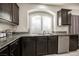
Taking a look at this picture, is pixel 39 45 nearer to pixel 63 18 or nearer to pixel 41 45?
pixel 41 45

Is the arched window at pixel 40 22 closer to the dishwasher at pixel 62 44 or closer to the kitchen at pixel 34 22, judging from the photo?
the kitchen at pixel 34 22

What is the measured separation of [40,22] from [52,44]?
3.78ft

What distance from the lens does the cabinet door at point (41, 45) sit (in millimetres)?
2855

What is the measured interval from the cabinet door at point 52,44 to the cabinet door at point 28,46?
1.79 feet

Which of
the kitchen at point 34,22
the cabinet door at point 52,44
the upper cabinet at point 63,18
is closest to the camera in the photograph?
the kitchen at point 34,22

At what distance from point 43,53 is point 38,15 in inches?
50.9

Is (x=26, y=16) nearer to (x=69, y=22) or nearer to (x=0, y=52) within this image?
(x=69, y=22)

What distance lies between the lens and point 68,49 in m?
3.04

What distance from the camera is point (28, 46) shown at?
108 inches

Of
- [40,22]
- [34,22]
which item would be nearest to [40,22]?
[40,22]

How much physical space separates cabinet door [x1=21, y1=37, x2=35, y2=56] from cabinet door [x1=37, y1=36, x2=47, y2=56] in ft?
0.53

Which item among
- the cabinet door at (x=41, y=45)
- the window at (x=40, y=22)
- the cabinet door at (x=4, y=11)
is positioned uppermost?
the cabinet door at (x=4, y=11)

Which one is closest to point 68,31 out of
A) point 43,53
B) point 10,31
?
point 43,53

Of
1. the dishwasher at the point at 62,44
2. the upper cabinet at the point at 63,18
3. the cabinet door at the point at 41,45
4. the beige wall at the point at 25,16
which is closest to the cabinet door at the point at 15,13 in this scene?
the beige wall at the point at 25,16
